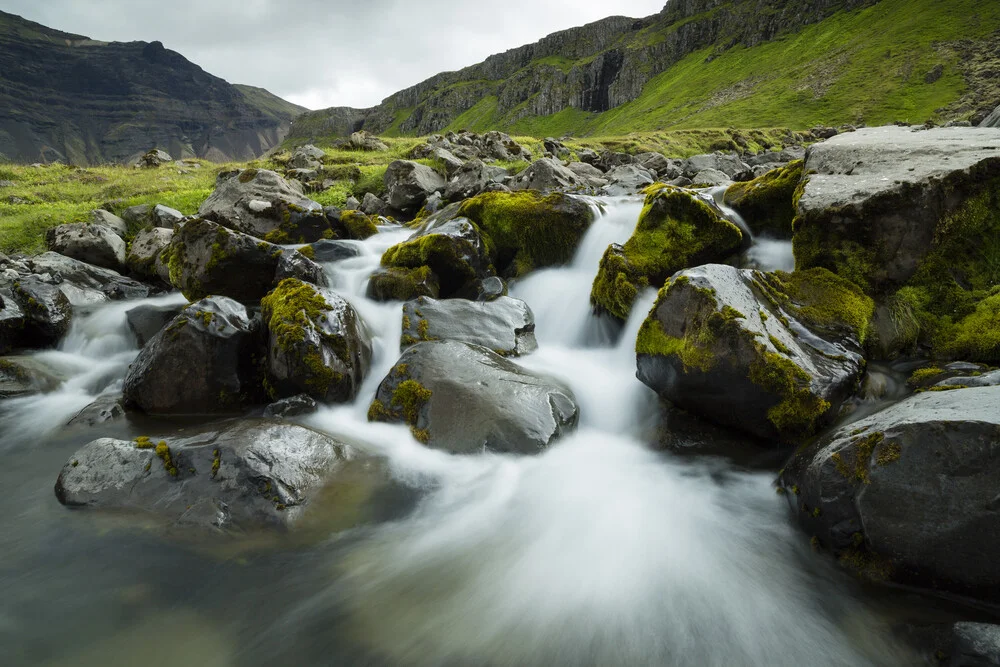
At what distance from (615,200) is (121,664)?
1440 centimetres

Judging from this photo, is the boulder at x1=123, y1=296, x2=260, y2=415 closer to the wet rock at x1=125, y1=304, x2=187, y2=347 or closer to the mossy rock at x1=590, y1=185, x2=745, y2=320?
the wet rock at x1=125, y1=304, x2=187, y2=347

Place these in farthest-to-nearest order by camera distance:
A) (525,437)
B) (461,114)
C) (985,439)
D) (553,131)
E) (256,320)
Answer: (461,114), (553,131), (256,320), (525,437), (985,439)

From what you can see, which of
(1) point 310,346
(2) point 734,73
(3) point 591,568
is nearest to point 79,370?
(1) point 310,346

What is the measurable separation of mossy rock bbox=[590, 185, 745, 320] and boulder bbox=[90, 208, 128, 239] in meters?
17.3

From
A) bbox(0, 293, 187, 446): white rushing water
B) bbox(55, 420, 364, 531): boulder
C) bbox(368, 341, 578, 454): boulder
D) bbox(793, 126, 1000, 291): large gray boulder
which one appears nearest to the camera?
bbox(55, 420, 364, 531): boulder

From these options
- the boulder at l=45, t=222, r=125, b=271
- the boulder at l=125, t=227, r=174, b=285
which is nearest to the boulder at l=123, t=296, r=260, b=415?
the boulder at l=125, t=227, r=174, b=285

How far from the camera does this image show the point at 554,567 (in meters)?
4.45

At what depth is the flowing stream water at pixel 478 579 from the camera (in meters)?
3.52

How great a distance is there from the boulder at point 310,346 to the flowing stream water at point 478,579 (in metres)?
1.01

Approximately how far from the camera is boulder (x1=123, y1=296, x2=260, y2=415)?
7164mm

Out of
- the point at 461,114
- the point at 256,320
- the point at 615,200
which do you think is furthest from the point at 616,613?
the point at 461,114

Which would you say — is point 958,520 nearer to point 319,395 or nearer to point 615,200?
point 319,395

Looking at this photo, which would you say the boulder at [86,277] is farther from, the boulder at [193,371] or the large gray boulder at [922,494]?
the large gray boulder at [922,494]

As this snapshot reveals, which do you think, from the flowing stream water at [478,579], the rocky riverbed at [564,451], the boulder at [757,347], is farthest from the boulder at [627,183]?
the flowing stream water at [478,579]
